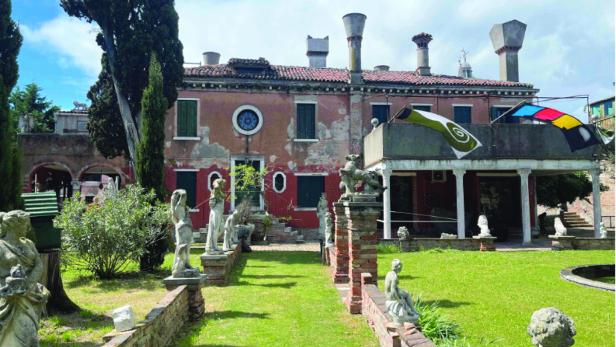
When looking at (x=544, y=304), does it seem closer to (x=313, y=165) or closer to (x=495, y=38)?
(x=313, y=165)

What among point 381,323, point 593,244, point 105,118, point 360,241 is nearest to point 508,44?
point 593,244

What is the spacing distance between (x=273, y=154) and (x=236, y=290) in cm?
1303

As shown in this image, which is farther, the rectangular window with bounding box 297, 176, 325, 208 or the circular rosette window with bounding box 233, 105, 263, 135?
the rectangular window with bounding box 297, 176, 325, 208

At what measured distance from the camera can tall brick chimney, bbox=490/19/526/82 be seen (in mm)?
24266

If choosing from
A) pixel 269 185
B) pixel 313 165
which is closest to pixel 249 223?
pixel 269 185

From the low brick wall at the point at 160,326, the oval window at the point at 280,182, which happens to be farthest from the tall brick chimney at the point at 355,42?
the low brick wall at the point at 160,326

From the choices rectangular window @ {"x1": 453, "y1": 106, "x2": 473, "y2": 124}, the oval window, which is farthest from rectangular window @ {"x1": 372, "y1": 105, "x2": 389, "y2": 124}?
the oval window

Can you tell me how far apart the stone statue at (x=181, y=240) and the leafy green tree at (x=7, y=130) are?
3.12 m

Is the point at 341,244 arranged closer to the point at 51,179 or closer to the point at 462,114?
the point at 462,114

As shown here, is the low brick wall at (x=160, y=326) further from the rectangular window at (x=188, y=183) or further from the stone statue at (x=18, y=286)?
the rectangular window at (x=188, y=183)

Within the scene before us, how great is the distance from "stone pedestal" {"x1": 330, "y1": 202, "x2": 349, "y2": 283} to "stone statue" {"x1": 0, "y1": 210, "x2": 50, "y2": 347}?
662cm

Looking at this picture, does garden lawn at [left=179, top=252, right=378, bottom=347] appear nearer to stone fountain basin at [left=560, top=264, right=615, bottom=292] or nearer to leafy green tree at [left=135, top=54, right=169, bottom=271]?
leafy green tree at [left=135, top=54, right=169, bottom=271]

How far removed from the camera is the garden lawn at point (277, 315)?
6.59 metres

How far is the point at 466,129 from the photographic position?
19.3 m
